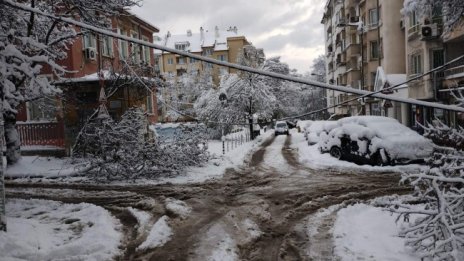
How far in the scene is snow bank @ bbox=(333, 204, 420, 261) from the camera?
20.1 ft

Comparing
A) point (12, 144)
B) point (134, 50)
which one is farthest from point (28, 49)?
point (134, 50)

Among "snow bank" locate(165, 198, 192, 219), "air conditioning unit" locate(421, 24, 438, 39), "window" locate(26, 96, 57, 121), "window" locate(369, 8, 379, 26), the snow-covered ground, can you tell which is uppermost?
"window" locate(369, 8, 379, 26)

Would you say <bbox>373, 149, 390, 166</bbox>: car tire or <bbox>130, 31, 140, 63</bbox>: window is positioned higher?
<bbox>130, 31, 140, 63</bbox>: window

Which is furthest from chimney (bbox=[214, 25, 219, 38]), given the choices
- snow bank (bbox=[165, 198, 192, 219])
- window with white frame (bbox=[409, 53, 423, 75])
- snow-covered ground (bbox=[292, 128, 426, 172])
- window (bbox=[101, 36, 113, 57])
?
snow bank (bbox=[165, 198, 192, 219])

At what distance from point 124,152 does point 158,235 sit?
7322mm

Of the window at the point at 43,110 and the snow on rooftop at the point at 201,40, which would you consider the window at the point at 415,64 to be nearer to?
the window at the point at 43,110

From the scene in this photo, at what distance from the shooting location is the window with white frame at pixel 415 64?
2549 cm

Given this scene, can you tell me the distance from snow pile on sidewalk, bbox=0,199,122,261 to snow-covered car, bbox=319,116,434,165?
10.1 m

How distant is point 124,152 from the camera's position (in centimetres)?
1430

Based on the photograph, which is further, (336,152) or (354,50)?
(354,50)

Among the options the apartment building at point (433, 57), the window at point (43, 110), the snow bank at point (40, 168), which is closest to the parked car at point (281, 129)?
the apartment building at point (433, 57)

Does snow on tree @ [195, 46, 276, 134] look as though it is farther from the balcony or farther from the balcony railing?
the balcony railing

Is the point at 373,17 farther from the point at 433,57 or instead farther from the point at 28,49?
the point at 28,49

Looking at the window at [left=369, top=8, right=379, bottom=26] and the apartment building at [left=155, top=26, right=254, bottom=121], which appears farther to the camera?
the apartment building at [left=155, top=26, right=254, bottom=121]
